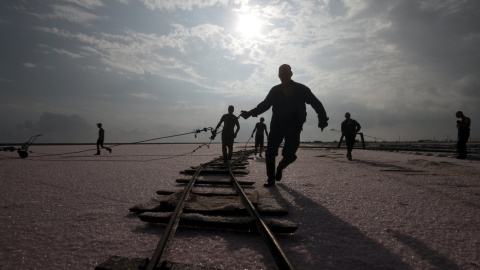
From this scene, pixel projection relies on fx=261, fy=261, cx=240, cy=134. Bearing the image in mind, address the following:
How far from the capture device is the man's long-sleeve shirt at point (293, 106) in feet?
15.6

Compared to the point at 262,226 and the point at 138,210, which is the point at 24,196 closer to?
the point at 138,210

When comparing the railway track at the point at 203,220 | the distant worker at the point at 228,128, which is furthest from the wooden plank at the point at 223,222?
the distant worker at the point at 228,128

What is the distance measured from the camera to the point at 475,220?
2707 mm

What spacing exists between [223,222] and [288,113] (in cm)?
287

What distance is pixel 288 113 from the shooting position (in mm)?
4742

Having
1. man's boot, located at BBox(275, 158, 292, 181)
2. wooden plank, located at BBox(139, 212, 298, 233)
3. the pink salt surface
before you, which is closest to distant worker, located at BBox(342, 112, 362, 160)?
man's boot, located at BBox(275, 158, 292, 181)

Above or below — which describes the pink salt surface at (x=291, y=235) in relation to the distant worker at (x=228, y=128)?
below

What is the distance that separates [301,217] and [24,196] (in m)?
3.89

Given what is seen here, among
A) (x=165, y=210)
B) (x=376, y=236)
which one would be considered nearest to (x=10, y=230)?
(x=165, y=210)

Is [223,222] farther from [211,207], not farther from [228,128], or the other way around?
[228,128]

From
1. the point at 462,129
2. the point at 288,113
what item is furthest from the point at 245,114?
the point at 462,129

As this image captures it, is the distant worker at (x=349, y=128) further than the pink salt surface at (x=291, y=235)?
Yes

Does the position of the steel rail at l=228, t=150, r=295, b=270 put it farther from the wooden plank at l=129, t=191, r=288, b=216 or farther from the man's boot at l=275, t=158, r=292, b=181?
the man's boot at l=275, t=158, r=292, b=181

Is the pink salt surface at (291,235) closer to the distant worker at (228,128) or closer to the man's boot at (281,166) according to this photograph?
the man's boot at (281,166)
